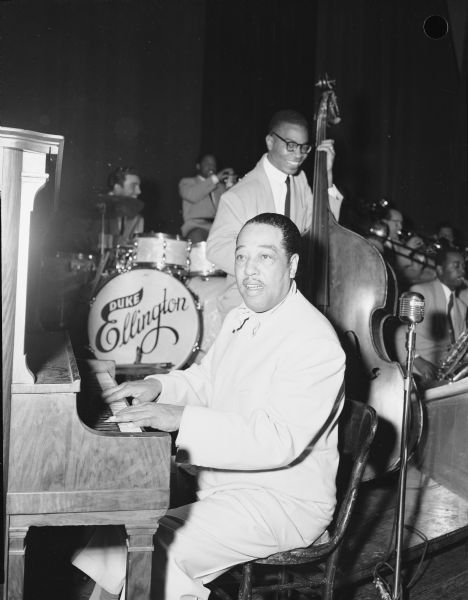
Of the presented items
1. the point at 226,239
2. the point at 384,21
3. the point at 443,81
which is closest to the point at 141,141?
the point at 384,21

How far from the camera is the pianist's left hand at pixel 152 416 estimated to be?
1.89 m

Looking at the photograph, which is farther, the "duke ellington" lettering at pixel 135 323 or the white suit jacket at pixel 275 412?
the "duke ellington" lettering at pixel 135 323

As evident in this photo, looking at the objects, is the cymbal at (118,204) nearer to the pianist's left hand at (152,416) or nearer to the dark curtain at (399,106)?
the dark curtain at (399,106)

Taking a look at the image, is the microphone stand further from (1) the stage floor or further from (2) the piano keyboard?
(2) the piano keyboard

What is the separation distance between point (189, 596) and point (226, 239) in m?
2.02

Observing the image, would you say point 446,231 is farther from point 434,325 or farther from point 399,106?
point 434,325

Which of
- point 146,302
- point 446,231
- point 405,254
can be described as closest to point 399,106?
point 446,231

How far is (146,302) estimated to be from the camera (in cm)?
508

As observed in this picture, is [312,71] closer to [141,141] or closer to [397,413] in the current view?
[141,141]

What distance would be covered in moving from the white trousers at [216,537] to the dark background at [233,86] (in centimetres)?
655

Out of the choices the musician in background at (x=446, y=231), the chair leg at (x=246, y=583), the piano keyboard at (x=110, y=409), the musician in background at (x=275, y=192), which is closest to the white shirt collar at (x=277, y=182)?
the musician in background at (x=275, y=192)

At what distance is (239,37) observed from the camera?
8547 mm

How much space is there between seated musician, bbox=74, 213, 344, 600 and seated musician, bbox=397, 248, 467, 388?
10.8ft

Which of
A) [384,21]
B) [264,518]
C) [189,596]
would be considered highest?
[384,21]
